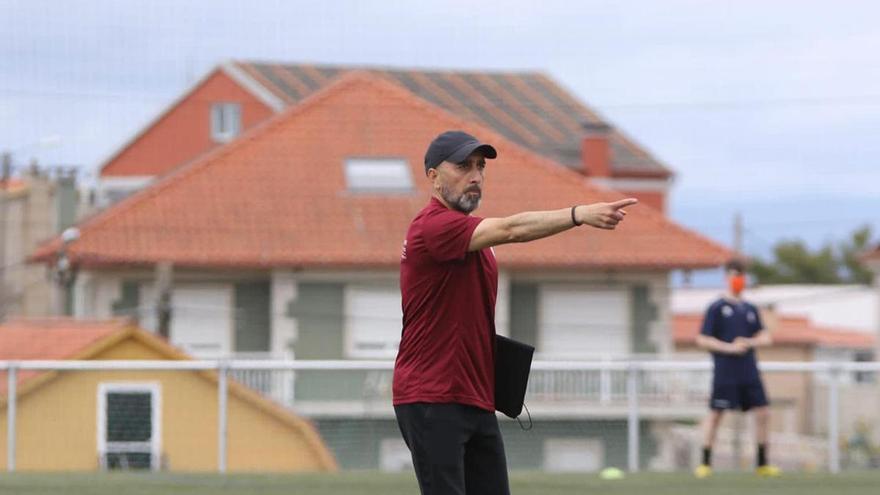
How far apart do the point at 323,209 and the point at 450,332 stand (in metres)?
30.0

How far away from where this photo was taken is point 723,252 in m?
37.2

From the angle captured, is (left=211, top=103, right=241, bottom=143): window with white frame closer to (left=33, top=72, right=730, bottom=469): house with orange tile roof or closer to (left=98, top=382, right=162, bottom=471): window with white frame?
(left=33, top=72, right=730, bottom=469): house with orange tile roof

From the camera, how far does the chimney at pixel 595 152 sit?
171 feet

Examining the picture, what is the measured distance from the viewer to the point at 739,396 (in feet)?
46.3

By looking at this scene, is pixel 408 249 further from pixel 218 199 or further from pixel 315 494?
pixel 218 199

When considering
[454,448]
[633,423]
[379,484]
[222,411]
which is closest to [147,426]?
[222,411]

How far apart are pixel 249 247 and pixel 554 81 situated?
2528 cm

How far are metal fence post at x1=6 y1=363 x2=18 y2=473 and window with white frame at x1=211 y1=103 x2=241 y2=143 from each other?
41395mm

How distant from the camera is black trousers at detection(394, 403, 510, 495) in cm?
698

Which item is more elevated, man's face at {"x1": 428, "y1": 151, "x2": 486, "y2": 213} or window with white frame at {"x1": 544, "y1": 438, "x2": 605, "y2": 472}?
man's face at {"x1": 428, "y1": 151, "x2": 486, "y2": 213}

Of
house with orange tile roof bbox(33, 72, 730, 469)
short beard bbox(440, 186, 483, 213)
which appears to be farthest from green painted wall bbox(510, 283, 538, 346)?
short beard bbox(440, 186, 483, 213)

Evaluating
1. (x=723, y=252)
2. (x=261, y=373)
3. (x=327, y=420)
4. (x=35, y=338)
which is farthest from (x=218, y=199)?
(x=327, y=420)

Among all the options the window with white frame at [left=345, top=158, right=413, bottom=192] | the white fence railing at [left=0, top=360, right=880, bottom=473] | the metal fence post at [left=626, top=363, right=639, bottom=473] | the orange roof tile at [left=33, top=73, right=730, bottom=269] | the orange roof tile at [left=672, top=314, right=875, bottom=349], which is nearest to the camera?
the white fence railing at [left=0, top=360, right=880, bottom=473]

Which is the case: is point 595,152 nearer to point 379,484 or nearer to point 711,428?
point 711,428
